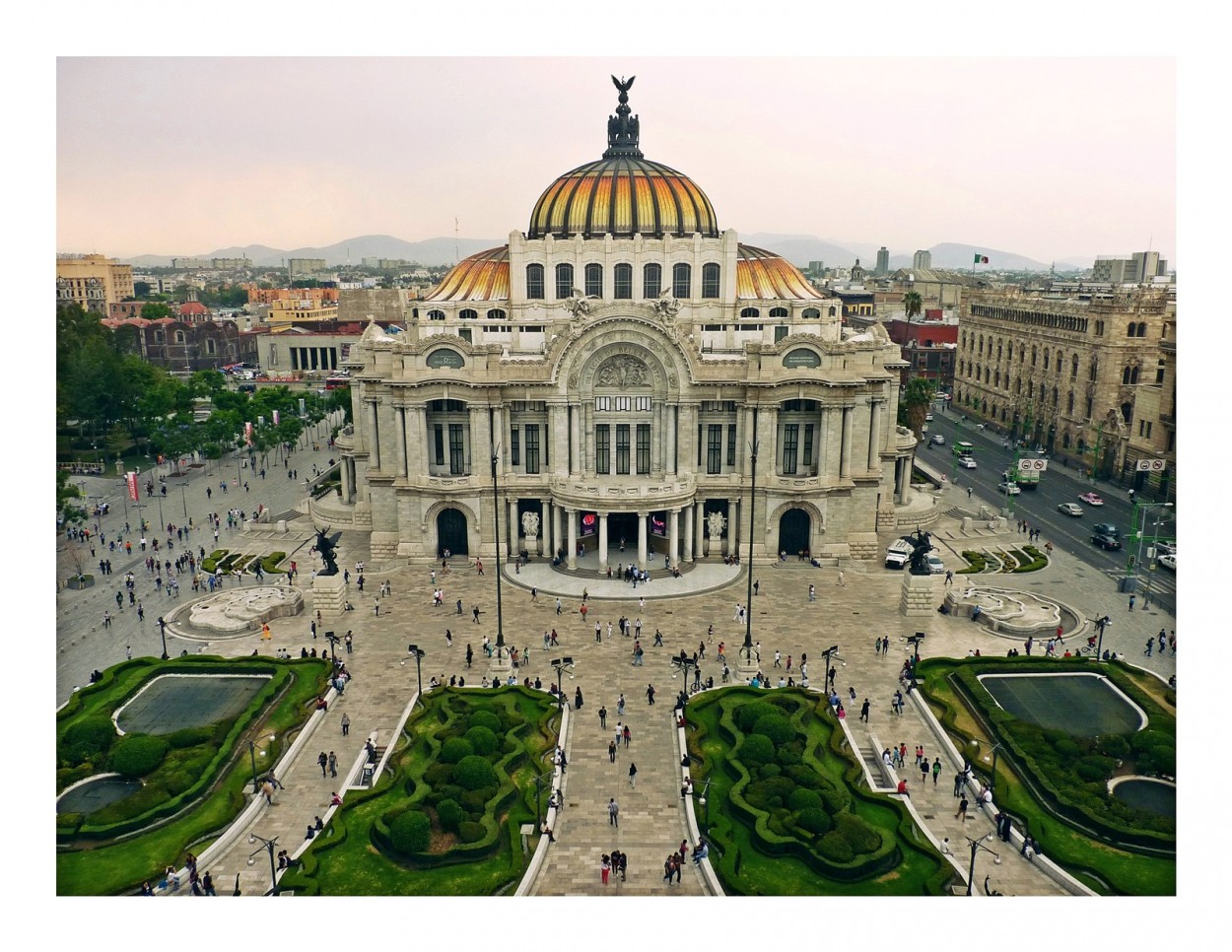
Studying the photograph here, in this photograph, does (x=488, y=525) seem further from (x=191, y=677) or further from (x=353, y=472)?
(x=191, y=677)

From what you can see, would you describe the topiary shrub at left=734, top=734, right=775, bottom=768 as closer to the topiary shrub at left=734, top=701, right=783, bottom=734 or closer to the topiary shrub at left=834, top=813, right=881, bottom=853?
the topiary shrub at left=734, top=701, right=783, bottom=734

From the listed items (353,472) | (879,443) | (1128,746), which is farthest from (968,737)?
(353,472)

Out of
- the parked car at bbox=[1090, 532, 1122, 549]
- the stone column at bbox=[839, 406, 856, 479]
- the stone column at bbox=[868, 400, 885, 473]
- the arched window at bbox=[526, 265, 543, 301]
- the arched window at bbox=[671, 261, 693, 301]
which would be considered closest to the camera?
the stone column at bbox=[839, 406, 856, 479]

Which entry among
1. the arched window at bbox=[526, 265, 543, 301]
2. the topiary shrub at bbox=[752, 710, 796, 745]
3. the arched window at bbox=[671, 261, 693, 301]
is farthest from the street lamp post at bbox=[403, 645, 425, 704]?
the arched window at bbox=[671, 261, 693, 301]

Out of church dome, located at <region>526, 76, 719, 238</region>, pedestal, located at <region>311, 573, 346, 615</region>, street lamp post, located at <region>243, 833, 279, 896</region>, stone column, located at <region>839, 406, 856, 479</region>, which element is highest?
church dome, located at <region>526, 76, 719, 238</region>

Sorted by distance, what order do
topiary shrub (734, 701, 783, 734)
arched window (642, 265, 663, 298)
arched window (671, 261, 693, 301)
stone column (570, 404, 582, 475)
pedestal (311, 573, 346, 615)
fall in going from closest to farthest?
topiary shrub (734, 701, 783, 734), pedestal (311, 573, 346, 615), stone column (570, 404, 582, 475), arched window (642, 265, 663, 298), arched window (671, 261, 693, 301)

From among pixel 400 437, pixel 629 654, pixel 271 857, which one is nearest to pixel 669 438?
pixel 400 437

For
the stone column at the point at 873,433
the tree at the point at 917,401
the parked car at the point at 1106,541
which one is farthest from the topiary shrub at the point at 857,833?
the tree at the point at 917,401
